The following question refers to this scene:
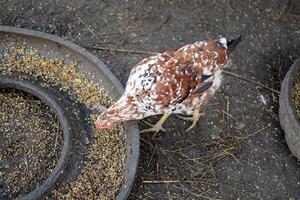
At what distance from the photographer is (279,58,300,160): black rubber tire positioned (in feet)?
10.8

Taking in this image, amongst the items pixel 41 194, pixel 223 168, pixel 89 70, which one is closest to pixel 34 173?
pixel 41 194

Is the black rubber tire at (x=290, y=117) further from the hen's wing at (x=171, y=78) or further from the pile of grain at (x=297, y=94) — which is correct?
the hen's wing at (x=171, y=78)

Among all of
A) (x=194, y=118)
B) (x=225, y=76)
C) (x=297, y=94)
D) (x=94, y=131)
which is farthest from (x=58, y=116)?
(x=297, y=94)

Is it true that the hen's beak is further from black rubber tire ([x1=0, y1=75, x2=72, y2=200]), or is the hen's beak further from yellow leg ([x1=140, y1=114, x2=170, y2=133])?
yellow leg ([x1=140, y1=114, x2=170, y2=133])

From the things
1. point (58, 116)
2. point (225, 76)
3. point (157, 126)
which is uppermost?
point (58, 116)

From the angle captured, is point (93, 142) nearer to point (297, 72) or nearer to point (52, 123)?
point (52, 123)

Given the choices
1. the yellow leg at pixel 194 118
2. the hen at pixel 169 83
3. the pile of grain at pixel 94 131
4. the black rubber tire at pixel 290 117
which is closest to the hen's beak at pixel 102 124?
the hen at pixel 169 83

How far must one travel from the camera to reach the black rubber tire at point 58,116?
2.71 m

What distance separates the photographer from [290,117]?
10.8 feet

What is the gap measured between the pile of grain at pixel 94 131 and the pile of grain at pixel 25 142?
0.22 metres

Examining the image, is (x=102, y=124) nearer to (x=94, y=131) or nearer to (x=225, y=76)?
(x=94, y=131)

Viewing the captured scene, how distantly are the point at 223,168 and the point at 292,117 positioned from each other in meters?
0.68

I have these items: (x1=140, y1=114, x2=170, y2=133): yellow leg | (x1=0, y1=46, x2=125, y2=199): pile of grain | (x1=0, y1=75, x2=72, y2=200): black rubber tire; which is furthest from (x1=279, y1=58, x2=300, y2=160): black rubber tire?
(x1=0, y1=75, x2=72, y2=200): black rubber tire

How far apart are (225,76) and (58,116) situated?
1629mm
